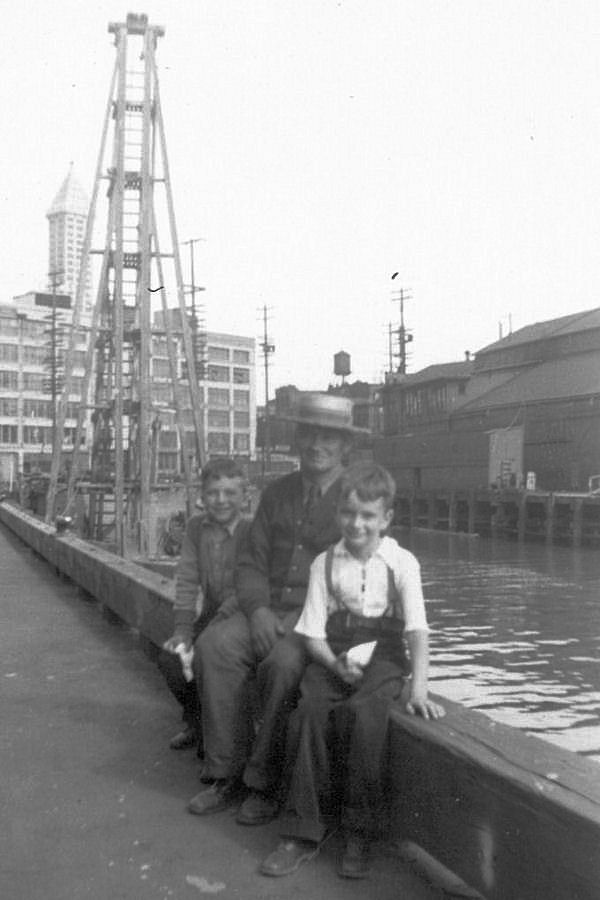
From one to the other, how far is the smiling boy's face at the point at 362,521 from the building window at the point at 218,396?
308 ft

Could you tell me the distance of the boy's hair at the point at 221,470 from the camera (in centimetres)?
452

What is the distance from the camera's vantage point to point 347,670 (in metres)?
3.47

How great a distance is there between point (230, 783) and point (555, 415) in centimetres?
4153

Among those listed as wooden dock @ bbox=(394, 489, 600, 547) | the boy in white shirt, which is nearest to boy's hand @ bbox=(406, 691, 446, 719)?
the boy in white shirt

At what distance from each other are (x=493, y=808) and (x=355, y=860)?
2.23 feet

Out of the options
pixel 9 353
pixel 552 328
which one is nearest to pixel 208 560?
pixel 552 328

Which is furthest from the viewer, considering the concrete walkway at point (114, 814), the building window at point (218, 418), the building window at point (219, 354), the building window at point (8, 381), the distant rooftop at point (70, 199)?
the distant rooftop at point (70, 199)

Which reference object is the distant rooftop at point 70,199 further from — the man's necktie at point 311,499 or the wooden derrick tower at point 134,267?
the man's necktie at point 311,499

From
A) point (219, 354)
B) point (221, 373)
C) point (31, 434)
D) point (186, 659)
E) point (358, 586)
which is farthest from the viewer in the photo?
point (219, 354)

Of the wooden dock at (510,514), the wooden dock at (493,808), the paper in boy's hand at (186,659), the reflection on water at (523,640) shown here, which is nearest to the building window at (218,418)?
the wooden dock at (510,514)

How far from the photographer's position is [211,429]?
9494 centimetres

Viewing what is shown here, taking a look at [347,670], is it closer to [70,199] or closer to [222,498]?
[222,498]

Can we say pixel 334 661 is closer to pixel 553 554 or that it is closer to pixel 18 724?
pixel 18 724

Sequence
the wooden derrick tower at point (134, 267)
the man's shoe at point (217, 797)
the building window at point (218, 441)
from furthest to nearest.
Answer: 1. the building window at point (218, 441)
2. the wooden derrick tower at point (134, 267)
3. the man's shoe at point (217, 797)
